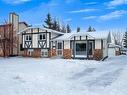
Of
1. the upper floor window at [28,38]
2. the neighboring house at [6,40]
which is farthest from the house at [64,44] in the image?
the neighboring house at [6,40]

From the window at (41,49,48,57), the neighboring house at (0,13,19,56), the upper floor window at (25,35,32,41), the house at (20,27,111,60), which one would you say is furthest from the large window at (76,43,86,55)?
the neighboring house at (0,13,19,56)

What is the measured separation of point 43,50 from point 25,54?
3.70 metres

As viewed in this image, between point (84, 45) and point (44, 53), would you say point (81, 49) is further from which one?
point (44, 53)

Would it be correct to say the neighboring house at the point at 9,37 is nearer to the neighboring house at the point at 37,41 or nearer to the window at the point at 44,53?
the neighboring house at the point at 37,41

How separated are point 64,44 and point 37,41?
5.67m

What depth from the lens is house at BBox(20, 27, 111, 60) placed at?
118 feet

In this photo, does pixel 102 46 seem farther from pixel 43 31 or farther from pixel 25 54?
pixel 25 54

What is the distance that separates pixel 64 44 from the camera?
38.2 meters

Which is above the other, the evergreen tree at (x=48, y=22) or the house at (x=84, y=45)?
the evergreen tree at (x=48, y=22)

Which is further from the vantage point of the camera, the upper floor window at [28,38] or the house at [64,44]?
the upper floor window at [28,38]

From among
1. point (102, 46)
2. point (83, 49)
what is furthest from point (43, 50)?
point (102, 46)

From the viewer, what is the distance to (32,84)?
14570 millimetres

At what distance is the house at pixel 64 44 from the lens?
35897mm

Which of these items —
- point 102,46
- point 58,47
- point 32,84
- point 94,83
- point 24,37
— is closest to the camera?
point 32,84
